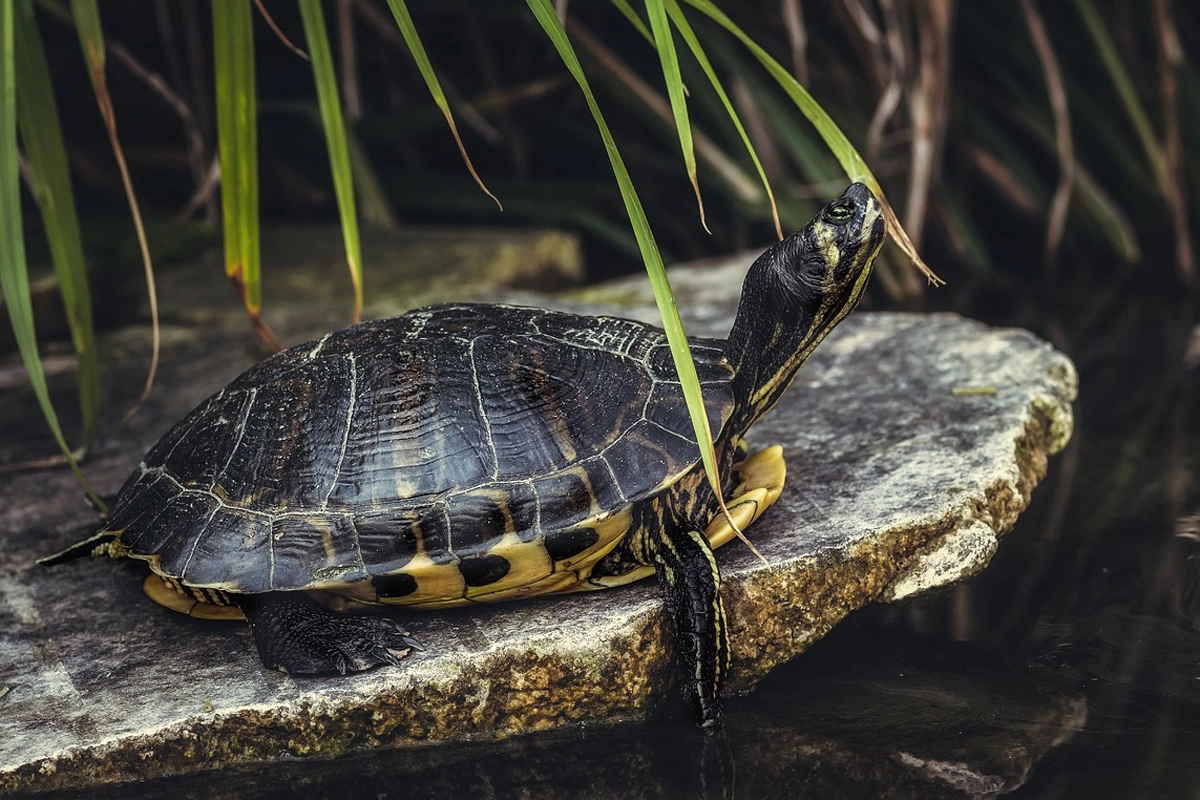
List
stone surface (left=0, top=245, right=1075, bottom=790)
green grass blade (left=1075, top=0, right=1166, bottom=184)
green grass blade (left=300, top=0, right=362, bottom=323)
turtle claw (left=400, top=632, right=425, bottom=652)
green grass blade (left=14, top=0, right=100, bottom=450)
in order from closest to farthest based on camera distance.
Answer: stone surface (left=0, top=245, right=1075, bottom=790)
turtle claw (left=400, top=632, right=425, bottom=652)
green grass blade (left=300, top=0, right=362, bottom=323)
green grass blade (left=14, top=0, right=100, bottom=450)
green grass blade (left=1075, top=0, right=1166, bottom=184)

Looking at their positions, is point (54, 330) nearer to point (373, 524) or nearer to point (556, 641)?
point (373, 524)

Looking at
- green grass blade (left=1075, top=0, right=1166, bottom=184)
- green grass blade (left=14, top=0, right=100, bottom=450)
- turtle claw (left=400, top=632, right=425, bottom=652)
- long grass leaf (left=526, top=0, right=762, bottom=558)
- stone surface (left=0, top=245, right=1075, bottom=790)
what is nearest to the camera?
long grass leaf (left=526, top=0, right=762, bottom=558)

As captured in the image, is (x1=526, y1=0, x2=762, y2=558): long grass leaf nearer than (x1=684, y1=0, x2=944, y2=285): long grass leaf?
Yes

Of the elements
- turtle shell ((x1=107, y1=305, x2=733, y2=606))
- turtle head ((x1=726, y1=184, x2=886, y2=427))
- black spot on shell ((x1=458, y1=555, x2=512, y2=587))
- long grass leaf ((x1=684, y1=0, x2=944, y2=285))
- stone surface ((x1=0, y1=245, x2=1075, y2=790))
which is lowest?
stone surface ((x1=0, y1=245, x2=1075, y2=790))

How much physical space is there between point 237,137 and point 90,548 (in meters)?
0.80

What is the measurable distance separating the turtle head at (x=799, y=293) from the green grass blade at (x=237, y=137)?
3.07 feet

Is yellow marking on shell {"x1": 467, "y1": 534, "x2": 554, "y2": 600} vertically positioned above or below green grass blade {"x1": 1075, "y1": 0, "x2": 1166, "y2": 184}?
below

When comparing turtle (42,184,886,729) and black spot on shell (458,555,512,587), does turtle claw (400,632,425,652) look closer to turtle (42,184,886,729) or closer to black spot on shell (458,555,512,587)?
turtle (42,184,886,729)

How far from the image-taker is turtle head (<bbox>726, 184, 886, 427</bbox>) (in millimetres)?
2154

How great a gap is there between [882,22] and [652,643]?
306 centimetres

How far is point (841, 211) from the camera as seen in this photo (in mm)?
2154

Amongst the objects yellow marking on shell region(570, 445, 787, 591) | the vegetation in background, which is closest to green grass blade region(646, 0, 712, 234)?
yellow marking on shell region(570, 445, 787, 591)

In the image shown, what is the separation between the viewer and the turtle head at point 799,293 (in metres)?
2.15

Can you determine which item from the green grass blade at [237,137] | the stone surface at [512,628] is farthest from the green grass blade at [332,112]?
the stone surface at [512,628]
